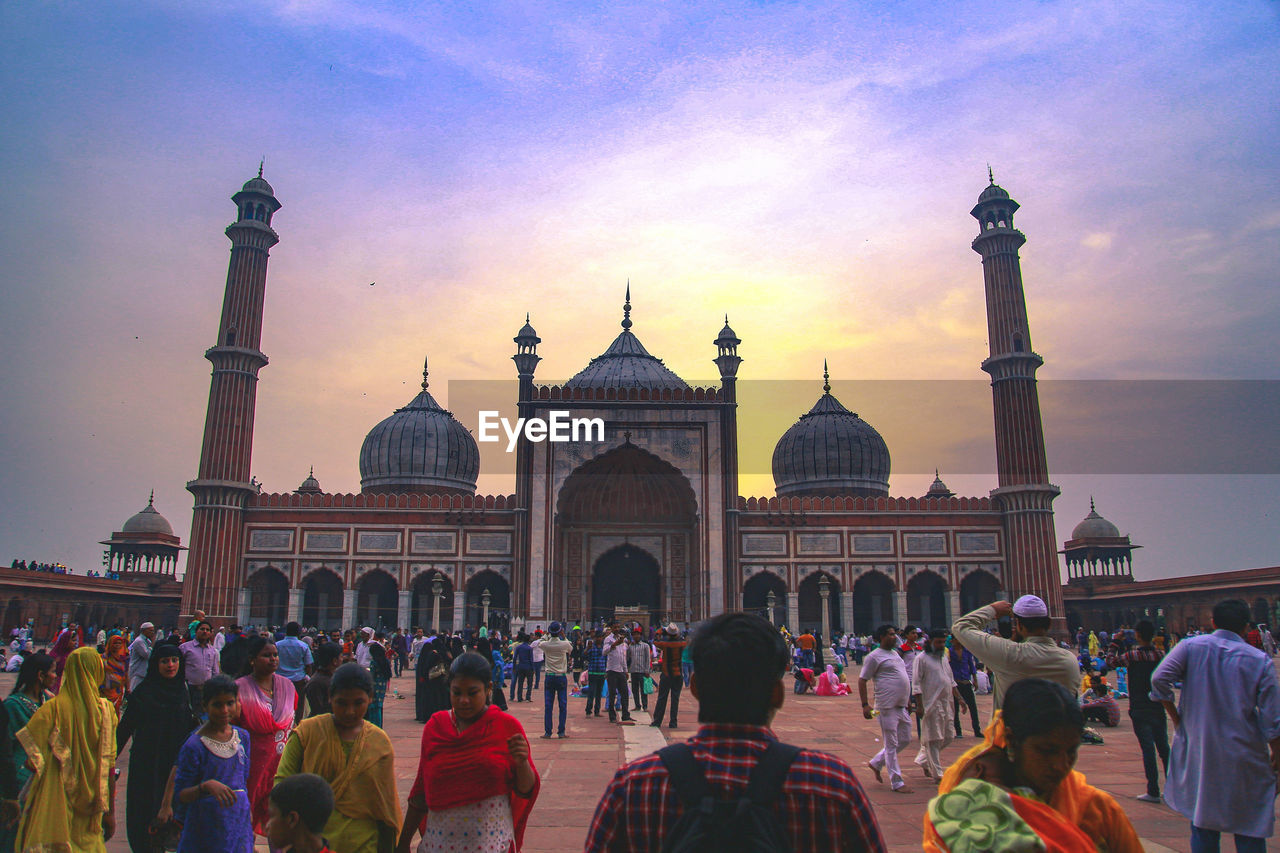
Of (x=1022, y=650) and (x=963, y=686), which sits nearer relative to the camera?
(x=1022, y=650)

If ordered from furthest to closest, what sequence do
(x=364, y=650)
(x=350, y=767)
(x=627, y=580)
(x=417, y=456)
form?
(x=417, y=456) → (x=627, y=580) → (x=364, y=650) → (x=350, y=767)

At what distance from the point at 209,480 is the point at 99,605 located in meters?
9.71

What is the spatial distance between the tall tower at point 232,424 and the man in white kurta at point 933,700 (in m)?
25.0

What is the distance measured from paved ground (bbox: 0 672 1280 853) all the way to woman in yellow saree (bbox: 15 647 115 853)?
4.67ft

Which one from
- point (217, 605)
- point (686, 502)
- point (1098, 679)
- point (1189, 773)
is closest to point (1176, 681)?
point (1189, 773)

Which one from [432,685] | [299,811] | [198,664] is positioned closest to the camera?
[299,811]

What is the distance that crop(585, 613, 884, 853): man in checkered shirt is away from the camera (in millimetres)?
1892

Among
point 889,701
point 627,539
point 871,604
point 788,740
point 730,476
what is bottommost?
point 788,740

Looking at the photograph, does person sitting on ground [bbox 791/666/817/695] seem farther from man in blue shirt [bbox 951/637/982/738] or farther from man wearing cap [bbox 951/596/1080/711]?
man wearing cap [bbox 951/596/1080/711]

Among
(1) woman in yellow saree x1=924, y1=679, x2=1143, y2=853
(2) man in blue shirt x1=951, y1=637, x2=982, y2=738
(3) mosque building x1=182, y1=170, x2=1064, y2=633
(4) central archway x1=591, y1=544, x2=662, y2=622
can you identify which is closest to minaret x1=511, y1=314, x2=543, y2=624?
(3) mosque building x1=182, y1=170, x2=1064, y2=633

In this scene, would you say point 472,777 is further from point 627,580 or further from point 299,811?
point 627,580

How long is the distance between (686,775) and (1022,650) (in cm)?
256

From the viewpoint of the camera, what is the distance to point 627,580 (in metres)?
31.1

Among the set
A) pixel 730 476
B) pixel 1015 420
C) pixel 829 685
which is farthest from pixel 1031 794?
pixel 1015 420
